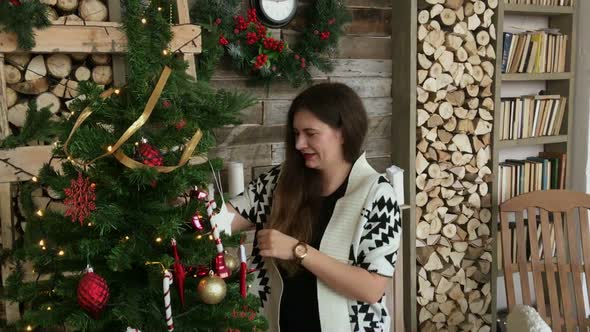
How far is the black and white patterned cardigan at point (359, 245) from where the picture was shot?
1.66 meters

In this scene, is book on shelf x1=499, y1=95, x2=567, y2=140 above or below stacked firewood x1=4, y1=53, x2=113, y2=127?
below

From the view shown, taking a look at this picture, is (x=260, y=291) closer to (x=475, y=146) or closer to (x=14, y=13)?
(x=14, y=13)

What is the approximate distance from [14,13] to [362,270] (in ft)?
4.20

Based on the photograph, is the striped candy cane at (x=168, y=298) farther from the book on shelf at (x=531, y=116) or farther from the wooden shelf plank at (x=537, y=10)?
the wooden shelf plank at (x=537, y=10)

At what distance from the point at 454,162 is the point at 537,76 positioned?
73 centimetres

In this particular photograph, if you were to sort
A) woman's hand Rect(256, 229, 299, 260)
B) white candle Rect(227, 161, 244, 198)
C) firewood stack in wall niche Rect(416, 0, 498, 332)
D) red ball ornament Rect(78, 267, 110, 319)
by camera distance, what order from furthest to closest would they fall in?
1. firewood stack in wall niche Rect(416, 0, 498, 332)
2. white candle Rect(227, 161, 244, 198)
3. woman's hand Rect(256, 229, 299, 260)
4. red ball ornament Rect(78, 267, 110, 319)

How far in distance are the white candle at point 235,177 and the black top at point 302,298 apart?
2.02ft

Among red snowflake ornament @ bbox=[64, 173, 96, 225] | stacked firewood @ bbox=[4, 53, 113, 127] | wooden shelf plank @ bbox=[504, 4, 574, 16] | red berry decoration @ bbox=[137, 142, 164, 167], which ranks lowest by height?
red snowflake ornament @ bbox=[64, 173, 96, 225]

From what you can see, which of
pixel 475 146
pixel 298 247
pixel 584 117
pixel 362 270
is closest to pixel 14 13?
pixel 298 247

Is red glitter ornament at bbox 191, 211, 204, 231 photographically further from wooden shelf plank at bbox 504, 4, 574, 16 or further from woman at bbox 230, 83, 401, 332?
wooden shelf plank at bbox 504, 4, 574, 16

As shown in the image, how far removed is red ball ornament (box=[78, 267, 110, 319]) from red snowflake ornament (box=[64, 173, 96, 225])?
0.35 feet

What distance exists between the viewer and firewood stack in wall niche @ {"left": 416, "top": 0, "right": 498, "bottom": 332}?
270 centimetres

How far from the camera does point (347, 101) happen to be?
1.73m

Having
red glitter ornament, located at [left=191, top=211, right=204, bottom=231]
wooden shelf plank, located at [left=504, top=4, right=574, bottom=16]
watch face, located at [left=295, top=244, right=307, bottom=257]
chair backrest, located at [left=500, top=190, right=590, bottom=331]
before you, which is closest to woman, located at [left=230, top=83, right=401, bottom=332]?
watch face, located at [left=295, top=244, right=307, bottom=257]
